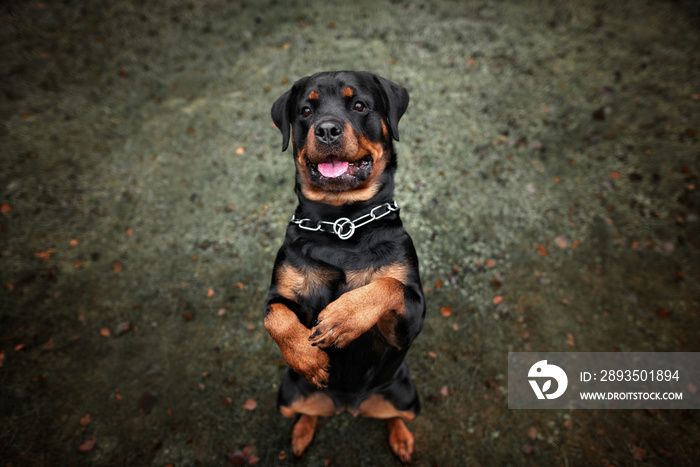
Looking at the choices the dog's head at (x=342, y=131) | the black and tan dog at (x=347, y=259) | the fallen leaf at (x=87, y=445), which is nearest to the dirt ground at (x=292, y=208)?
the fallen leaf at (x=87, y=445)

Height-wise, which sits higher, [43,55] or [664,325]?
[43,55]

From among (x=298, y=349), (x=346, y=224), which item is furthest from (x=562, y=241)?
(x=298, y=349)

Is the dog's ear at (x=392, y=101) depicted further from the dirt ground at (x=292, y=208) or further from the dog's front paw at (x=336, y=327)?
the dirt ground at (x=292, y=208)

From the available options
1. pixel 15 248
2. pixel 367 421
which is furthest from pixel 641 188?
pixel 15 248

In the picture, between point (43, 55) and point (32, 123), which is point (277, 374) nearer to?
point (32, 123)

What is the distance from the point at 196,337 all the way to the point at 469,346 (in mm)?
2911

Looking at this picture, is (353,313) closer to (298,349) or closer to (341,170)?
→ (298,349)

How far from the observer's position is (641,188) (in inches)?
161

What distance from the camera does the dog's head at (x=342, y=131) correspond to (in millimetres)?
2098

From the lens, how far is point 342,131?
207cm

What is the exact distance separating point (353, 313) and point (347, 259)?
0.48 meters

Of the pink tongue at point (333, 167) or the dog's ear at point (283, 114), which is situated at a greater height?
the dog's ear at point (283, 114)

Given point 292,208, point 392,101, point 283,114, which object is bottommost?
point 292,208

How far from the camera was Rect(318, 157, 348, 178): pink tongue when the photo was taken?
86.5 inches
